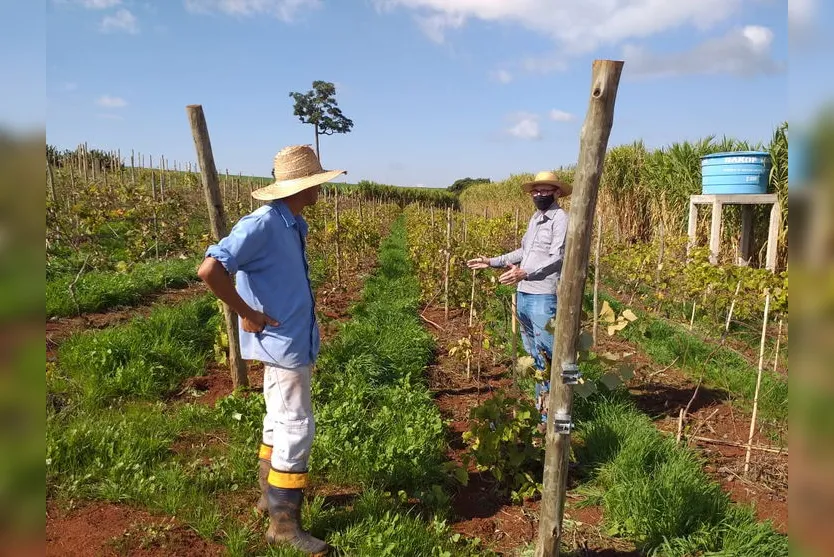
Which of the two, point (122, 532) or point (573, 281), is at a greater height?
point (573, 281)

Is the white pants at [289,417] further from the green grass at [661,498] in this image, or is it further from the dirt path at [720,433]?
the dirt path at [720,433]

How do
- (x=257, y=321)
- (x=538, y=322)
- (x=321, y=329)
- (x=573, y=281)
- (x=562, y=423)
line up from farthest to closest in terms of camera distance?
(x=321, y=329), (x=538, y=322), (x=257, y=321), (x=562, y=423), (x=573, y=281)

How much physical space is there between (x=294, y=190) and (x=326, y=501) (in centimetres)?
191

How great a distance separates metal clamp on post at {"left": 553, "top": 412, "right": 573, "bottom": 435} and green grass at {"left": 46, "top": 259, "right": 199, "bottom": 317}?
585 cm

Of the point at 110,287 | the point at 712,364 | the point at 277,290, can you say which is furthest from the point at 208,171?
the point at 712,364

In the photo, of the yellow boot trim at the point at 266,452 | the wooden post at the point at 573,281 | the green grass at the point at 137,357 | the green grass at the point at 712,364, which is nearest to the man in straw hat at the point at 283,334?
the yellow boot trim at the point at 266,452

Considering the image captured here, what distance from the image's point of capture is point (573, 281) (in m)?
2.34

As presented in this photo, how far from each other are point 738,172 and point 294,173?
8.29 metres

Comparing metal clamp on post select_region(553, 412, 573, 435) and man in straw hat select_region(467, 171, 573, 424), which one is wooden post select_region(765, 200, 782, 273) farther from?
metal clamp on post select_region(553, 412, 573, 435)

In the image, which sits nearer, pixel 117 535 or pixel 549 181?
pixel 117 535

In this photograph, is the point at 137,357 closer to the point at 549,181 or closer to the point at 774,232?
the point at 549,181

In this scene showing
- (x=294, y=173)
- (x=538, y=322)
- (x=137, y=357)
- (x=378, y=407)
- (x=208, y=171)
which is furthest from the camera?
(x=137, y=357)

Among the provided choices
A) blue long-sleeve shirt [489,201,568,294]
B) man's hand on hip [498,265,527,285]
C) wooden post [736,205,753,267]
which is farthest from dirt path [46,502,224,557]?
wooden post [736,205,753,267]
